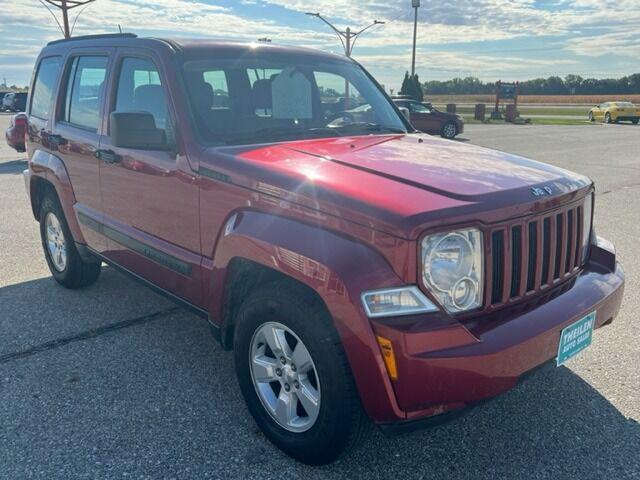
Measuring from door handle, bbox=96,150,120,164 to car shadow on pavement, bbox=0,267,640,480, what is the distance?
1239 mm

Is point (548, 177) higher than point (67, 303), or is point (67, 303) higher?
point (548, 177)

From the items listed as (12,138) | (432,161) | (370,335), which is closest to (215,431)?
(370,335)

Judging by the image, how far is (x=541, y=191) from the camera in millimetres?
2645

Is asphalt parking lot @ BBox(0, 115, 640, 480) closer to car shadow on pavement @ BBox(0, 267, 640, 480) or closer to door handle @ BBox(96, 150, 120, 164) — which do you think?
car shadow on pavement @ BBox(0, 267, 640, 480)

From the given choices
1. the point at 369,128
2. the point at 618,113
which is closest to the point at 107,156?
the point at 369,128

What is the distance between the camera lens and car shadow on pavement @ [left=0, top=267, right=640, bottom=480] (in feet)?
8.70

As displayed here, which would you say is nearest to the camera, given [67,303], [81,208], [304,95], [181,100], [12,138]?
[181,100]

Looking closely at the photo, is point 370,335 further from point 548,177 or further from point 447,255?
point 548,177

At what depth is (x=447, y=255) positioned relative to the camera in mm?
2295

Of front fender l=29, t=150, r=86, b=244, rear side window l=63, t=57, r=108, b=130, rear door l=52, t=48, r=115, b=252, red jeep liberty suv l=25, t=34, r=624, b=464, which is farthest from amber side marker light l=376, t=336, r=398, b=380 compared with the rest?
front fender l=29, t=150, r=86, b=244

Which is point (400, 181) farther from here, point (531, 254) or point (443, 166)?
point (531, 254)

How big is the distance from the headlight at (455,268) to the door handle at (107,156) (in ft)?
7.79

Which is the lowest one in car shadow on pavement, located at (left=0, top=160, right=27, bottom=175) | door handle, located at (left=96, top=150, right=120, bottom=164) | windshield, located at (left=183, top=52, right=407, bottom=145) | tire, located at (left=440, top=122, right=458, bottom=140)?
car shadow on pavement, located at (left=0, top=160, right=27, bottom=175)

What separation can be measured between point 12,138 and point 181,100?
7393 millimetres
